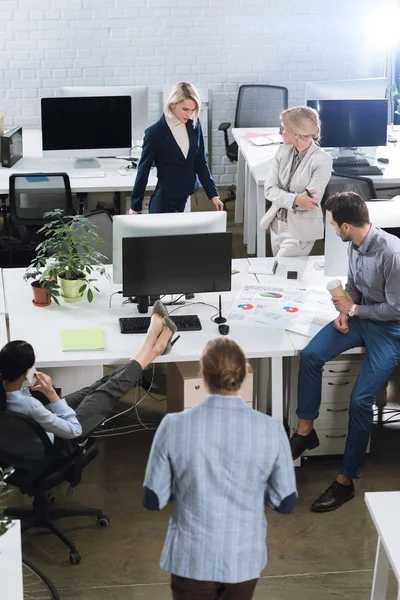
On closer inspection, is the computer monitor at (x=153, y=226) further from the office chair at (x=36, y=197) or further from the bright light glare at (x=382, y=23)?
the bright light glare at (x=382, y=23)

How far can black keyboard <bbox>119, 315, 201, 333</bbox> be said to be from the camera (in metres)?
4.30

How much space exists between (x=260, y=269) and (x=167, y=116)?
1112 mm

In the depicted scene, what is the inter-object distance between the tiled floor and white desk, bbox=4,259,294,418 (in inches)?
17.6

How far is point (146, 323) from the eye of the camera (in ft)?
14.2

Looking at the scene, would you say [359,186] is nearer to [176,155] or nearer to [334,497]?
[176,155]

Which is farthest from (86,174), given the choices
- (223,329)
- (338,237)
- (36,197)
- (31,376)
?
(31,376)

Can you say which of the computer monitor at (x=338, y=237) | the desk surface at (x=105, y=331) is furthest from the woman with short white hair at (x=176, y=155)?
the computer monitor at (x=338, y=237)

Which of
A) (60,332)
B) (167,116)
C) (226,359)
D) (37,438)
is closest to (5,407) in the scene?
(37,438)

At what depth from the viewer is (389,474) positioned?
4.43 meters

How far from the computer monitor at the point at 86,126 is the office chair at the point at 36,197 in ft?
2.30

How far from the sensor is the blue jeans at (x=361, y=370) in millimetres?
4141

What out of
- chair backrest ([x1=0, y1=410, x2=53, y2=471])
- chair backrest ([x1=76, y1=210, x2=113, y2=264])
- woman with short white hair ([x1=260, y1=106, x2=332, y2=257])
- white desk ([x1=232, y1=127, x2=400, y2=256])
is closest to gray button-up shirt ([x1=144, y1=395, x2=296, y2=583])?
chair backrest ([x1=0, y1=410, x2=53, y2=471])

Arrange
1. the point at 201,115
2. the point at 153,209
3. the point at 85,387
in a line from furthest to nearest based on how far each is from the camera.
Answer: the point at 201,115 → the point at 153,209 → the point at 85,387

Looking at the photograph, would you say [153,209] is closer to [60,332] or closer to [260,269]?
[260,269]
